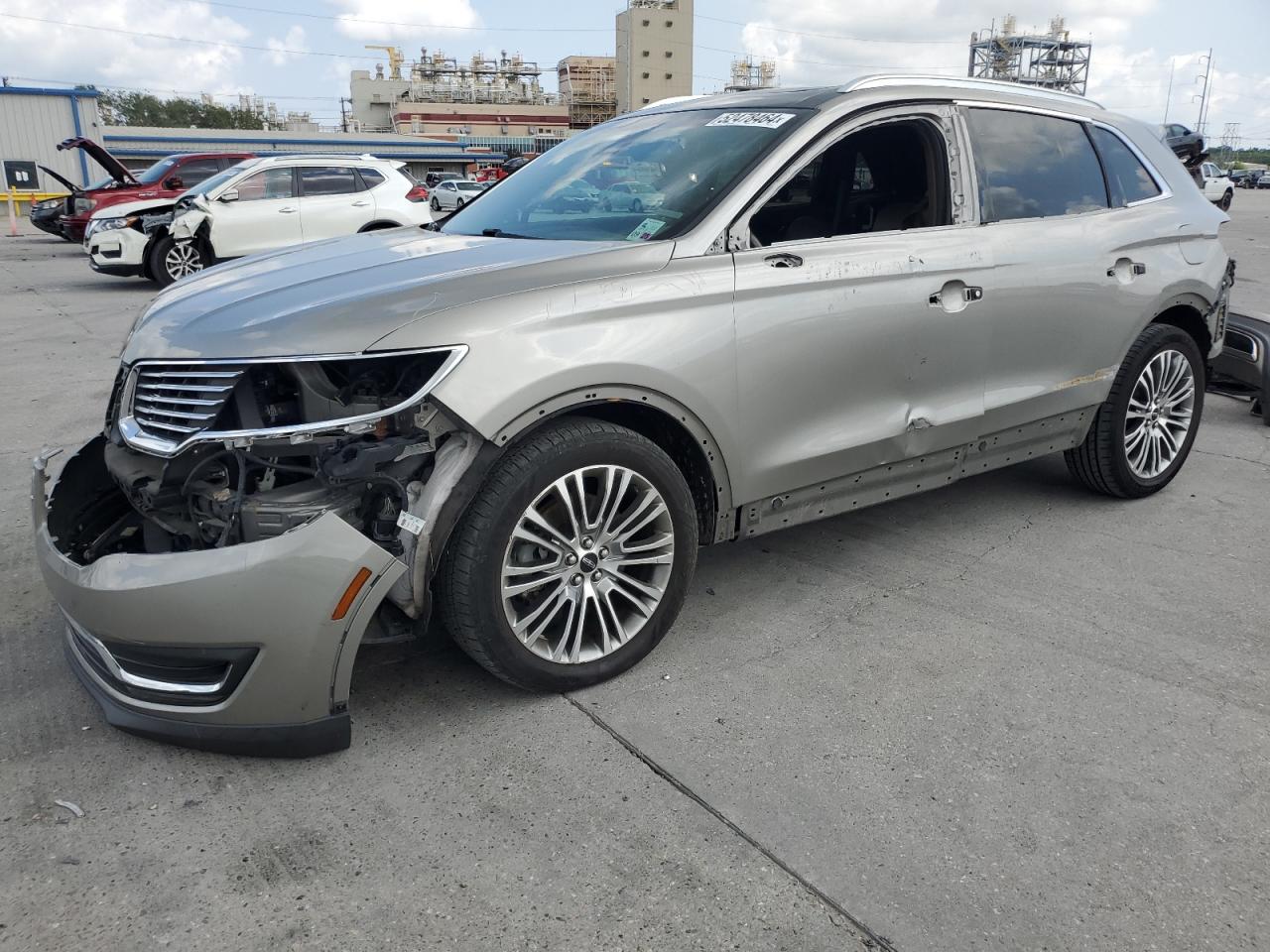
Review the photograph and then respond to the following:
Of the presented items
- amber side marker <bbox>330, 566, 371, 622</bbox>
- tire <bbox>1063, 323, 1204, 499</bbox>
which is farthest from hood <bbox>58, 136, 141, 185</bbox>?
tire <bbox>1063, 323, 1204, 499</bbox>

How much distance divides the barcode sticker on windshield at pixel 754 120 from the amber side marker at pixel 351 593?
2105 mm

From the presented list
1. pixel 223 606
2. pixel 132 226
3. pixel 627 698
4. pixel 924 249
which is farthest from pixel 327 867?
pixel 132 226

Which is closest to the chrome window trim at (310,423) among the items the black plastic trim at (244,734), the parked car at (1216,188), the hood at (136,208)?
the black plastic trim at (244,734)

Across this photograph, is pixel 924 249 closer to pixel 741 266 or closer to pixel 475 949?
pixel 741 266

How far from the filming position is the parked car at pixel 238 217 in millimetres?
12734

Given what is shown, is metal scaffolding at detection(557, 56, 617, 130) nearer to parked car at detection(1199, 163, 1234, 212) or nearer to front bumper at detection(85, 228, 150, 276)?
parked car at detection(1199, 163, 1234, 212)

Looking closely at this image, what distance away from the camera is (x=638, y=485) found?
302 cm

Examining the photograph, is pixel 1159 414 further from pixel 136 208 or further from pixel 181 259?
pixel 136 208

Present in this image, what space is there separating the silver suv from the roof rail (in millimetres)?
26

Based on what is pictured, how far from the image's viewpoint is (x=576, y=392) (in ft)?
9.23

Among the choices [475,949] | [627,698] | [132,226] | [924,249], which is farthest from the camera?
[132,226]

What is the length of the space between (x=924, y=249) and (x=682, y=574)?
155 centimetres

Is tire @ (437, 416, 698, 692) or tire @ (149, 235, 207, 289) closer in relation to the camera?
tire @ (437, 416, 698, 692)

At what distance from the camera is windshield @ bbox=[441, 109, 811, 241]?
3.30 m
